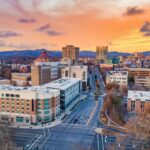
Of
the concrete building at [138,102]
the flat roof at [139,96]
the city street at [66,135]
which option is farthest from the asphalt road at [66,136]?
the flat roof at [139,96]

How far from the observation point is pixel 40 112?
24.8 metres

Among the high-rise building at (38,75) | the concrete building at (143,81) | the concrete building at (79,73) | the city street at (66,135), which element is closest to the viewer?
the city street at (66,135)

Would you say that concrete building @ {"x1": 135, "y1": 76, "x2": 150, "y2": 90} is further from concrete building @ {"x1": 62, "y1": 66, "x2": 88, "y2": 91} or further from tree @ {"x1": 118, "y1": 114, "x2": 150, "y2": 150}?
tree @ {"x1": 118, "y1": 114, "x2": 150, "y2": 150}

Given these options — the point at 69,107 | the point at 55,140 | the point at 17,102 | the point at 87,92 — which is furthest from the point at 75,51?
the point at 55,140

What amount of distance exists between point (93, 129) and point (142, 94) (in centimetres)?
1165

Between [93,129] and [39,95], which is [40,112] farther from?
[93,129]

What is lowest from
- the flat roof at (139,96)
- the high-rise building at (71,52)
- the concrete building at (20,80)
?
the flat roof at (139,96)

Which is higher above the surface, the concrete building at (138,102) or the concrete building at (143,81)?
the concrete building at (143,81)

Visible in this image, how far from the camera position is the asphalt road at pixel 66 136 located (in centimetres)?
1852

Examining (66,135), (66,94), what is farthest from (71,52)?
(66,135)

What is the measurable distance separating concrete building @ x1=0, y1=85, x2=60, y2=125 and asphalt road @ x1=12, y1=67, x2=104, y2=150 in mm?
2123

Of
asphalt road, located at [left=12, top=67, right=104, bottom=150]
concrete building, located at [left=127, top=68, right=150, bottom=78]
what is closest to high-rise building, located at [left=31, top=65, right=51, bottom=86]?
asphalt road, located at [left=12, top=67, right=104, bottom=150]

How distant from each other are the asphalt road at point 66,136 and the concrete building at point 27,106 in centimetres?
212

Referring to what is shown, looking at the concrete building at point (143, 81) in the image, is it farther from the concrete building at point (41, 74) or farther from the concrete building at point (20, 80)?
the concrete building at point (20, 80)
